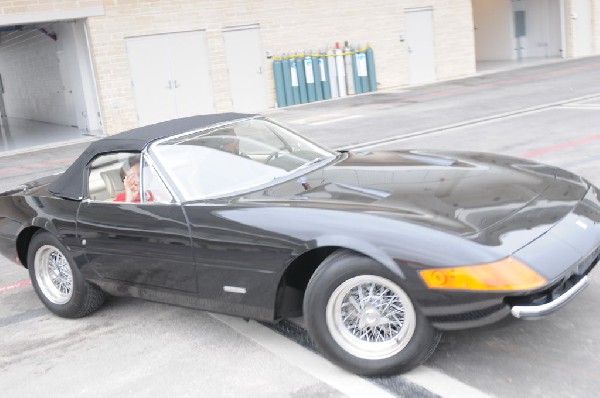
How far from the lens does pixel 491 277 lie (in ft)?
10.6

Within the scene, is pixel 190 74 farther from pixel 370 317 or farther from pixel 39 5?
pixel 370 317

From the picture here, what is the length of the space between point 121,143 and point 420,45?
769 inches

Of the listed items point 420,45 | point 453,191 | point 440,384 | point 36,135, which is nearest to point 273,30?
point 420,45

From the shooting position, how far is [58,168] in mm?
13352

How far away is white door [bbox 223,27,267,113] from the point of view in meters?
19.5

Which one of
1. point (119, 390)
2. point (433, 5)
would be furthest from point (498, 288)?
point (433, 5)

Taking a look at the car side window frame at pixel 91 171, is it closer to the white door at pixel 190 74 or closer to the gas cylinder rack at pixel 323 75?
the white door at pixel 190 74

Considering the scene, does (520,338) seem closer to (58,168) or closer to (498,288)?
(498,288)

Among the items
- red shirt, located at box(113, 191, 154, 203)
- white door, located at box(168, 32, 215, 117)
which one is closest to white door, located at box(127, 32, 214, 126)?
white door, located at box(168, 32, 215, 117)

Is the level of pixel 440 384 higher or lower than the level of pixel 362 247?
lower

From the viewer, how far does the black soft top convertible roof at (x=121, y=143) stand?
478cm

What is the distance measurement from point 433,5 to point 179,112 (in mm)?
9628

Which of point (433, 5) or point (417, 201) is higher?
point (433, 5)

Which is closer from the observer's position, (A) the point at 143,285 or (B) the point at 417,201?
(B) the point at 417,201
